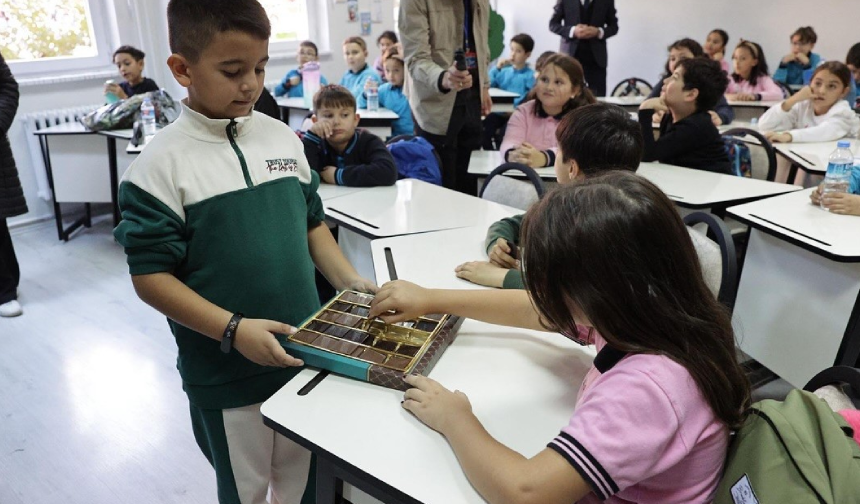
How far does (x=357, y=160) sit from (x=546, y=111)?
1.05 meters

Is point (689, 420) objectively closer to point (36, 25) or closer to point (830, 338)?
point (830, 338)

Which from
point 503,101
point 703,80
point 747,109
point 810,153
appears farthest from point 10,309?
point 747,109

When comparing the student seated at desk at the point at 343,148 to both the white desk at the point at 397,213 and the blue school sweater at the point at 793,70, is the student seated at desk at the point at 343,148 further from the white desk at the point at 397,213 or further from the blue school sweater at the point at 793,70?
the blue school sweater at the point at 793,70

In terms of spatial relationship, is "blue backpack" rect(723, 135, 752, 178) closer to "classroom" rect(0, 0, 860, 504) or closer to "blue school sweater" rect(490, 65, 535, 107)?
"classroom" rect(0, 0, 860, 504)

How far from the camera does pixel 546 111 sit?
10.1 feet

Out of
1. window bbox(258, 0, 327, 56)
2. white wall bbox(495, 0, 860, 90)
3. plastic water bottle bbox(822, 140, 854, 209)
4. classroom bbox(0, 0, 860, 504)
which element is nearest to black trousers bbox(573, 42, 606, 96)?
classroom bbox(0, 0, 860, 504)

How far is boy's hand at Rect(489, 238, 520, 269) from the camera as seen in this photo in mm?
1577

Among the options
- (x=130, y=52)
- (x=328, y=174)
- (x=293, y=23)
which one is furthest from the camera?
(x=293, y=23)

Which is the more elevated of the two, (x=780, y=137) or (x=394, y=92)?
(x=394, y=92)

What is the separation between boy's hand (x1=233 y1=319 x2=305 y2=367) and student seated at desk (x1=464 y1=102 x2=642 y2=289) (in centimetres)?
62

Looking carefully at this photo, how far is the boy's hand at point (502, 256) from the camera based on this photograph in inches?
62.1

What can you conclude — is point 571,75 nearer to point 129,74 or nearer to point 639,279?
point 639,279

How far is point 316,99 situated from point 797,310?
6.60 ft

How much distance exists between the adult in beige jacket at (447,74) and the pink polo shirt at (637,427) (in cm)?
218
